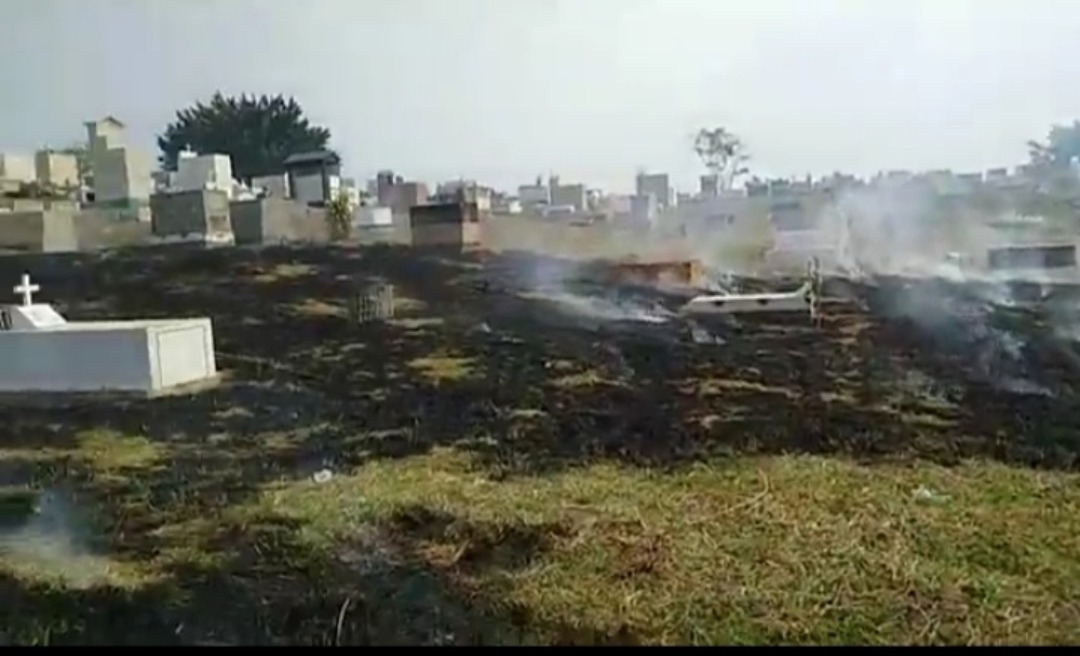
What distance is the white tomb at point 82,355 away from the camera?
7.27ft

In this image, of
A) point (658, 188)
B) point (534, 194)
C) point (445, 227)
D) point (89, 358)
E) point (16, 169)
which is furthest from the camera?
point (445, 227)

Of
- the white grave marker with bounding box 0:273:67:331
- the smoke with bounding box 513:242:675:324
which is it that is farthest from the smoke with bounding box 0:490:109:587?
the smoke with bounding box 513:242:675:324

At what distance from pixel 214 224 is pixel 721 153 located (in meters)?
1.87

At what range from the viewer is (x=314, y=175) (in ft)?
9.98

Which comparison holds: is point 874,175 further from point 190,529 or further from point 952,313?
point 190,529

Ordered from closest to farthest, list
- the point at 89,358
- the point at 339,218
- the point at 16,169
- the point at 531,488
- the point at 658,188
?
the point at 531,488 < the point at 89,358 < the point at 16,169 < the point at 658,188 < the point at 339,218

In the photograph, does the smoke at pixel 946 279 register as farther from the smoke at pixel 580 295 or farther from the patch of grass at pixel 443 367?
the patch of grass at pixel 443 367

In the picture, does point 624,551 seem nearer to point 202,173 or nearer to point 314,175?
point 314,175

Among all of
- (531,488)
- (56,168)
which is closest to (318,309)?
(56,168)

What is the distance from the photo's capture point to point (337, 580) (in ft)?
5.48

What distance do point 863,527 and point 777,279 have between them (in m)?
1.56

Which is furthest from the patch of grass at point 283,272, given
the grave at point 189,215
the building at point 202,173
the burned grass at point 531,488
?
the building at point 202,173

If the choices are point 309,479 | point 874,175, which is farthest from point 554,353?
point 874,175

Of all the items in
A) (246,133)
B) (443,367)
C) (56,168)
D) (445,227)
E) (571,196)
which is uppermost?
(246,133)
